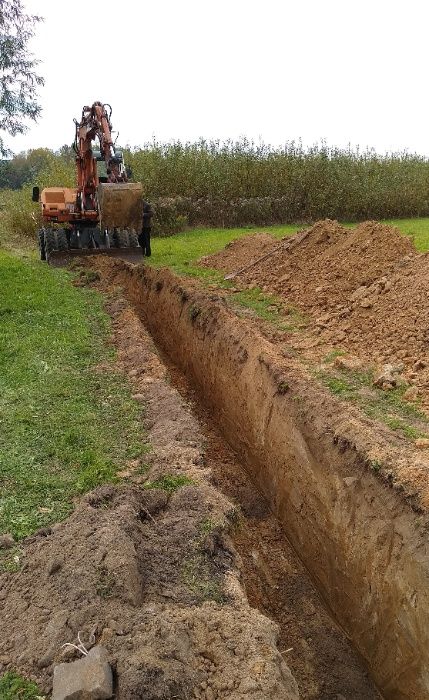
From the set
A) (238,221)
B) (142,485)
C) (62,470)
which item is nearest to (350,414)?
(142,485)

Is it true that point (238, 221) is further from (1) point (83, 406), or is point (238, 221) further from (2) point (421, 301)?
(1) point (83, 406)

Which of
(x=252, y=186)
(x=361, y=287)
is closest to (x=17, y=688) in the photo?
(x=361, y=287)

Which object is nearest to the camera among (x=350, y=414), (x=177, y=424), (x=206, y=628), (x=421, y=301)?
(x=206, y=628)

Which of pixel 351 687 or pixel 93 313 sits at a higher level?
pixel 93 313

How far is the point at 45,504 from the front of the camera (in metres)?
5.38

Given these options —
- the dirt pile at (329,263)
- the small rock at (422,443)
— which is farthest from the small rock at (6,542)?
the dirt pile at (329,263)

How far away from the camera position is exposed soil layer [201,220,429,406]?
805cm

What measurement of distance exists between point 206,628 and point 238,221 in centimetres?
2309

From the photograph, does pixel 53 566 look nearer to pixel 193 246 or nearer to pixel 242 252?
pixel 242 252

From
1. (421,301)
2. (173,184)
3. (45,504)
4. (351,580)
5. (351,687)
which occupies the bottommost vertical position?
(351,687)

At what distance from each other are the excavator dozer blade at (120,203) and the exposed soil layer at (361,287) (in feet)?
8.59

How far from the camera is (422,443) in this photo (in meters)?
5.63

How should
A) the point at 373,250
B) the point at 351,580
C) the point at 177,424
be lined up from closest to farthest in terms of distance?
the point at 351,580
the point at 177,424
the point at 373,250

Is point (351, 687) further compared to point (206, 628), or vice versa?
point (351, 687)
